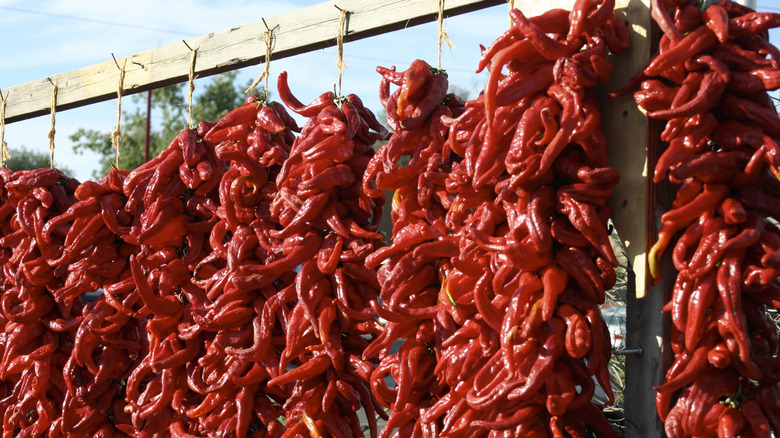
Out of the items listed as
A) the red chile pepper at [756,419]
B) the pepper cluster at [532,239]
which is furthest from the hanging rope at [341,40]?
the red chile pepper at [756,419]

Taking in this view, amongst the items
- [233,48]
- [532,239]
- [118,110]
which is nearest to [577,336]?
[532,239]

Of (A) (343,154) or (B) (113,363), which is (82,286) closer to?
(B) (113,363)

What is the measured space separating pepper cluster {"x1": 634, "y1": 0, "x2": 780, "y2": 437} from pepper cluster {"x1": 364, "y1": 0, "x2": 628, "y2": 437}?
15 cm

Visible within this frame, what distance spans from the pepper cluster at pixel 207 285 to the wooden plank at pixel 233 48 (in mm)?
314

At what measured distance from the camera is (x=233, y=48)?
10.2ft

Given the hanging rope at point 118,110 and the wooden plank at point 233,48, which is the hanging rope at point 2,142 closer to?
the wooden plank at point 233,48

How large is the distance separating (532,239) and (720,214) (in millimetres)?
414

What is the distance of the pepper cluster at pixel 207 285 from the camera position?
2.49 m

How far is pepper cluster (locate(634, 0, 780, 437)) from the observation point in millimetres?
1617

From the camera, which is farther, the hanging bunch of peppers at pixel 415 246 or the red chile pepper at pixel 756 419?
the hanging bunch of peppers at pixel 415 246

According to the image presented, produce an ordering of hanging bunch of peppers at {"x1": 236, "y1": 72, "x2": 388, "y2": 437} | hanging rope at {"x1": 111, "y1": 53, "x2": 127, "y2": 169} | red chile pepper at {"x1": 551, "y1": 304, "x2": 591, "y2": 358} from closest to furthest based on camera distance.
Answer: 1. red chile pepper at {"x1": 551, "y1": 304, "x2": 591, "y2": 358}
2. hanging bunch of peppers at {"x1": 236, "y1": 72, "x2": 388, "y2": 437}
3. hanging rope at {"x1": 111, "y1": 53, "x2": 127, "y2": 169}

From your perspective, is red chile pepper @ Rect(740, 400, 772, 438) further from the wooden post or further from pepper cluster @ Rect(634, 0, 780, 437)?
the wooden post

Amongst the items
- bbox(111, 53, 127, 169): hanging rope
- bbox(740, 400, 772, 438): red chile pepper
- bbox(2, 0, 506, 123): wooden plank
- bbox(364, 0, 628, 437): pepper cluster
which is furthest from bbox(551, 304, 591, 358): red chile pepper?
bbox(111, 53, 127, 169): hanging rope

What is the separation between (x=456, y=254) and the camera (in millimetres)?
2082
